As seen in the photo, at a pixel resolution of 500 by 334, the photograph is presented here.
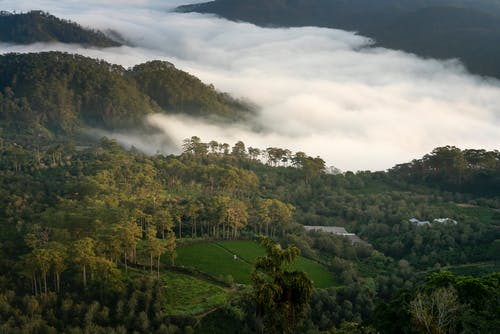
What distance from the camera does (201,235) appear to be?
41.4 m

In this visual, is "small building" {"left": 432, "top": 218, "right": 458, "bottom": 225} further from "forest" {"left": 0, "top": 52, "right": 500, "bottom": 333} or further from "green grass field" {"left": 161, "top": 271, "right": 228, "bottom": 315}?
"green grass field" {"left": 161, "top": 271, "right": 228, "bottom": 315}

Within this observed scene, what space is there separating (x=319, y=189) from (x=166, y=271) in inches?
1056

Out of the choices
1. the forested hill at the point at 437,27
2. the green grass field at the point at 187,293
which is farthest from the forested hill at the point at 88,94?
the forested hill at the point at 437,27

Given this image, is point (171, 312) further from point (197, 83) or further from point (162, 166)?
point (197, 83)

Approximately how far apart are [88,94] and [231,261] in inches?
2375

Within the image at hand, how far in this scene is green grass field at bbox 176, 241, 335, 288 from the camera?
33.8 m

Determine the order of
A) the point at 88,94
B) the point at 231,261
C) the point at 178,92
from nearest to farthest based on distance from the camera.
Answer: the point at 231,261 → the point at 88,94 → the point at 178,92

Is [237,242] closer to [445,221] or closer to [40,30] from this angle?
[445,221]

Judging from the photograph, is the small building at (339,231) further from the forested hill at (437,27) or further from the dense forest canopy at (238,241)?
the forested hill at (437,27)

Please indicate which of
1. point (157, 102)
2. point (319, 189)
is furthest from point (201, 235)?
point (157, 102)

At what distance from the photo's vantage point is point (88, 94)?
88.3m

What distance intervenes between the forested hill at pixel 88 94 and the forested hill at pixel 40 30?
49.6m

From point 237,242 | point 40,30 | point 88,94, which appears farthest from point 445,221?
point 40,30

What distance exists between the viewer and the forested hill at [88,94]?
7888 centimetres
